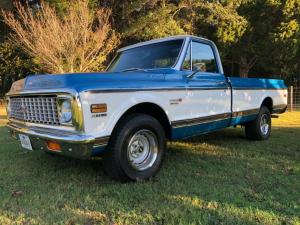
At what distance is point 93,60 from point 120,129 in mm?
12592

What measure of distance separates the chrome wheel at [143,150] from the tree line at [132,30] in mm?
10894

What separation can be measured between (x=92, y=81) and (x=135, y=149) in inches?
46.2

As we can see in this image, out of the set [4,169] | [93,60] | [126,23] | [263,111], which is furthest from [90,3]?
[4,169]

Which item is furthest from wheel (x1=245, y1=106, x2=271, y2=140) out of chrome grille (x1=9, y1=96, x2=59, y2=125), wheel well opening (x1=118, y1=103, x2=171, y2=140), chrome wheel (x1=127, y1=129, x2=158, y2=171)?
chrome grille (x1=9, y1=96, x2=59, y2=125)

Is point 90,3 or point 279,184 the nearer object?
point 279,184

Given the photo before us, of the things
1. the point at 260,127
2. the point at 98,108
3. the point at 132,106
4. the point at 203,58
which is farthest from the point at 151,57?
the point at 260,127

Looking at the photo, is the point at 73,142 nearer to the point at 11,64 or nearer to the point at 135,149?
the point at 135,149

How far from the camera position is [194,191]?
439 cm

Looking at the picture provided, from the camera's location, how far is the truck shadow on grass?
3703 mm

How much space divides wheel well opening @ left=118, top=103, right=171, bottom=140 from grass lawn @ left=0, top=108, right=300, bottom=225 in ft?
2.10

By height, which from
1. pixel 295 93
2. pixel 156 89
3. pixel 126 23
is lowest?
pixel 295 93

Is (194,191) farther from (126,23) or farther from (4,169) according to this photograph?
(126,23)

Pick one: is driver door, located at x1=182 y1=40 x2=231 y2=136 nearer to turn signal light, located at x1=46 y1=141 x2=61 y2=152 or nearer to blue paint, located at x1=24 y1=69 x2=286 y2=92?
blue paint, located at x1=24 y1=69 x2=286 y2=92

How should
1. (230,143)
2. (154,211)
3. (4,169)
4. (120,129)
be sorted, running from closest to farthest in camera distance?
(154,211) → (120,129) → (4,169) → (230,143)
